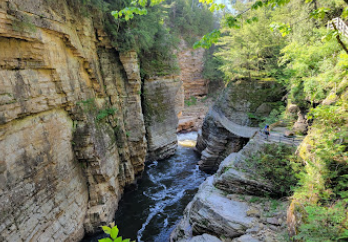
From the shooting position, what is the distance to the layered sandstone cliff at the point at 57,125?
578 centimetres

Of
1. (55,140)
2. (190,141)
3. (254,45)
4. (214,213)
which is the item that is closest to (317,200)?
(214,213)

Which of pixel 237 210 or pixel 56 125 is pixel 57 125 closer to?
pixel 56 125

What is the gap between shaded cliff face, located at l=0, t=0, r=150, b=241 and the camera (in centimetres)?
577

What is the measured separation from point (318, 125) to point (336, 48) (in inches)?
124

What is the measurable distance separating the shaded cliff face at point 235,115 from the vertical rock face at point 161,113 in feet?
11.1

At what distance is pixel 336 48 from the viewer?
725cm

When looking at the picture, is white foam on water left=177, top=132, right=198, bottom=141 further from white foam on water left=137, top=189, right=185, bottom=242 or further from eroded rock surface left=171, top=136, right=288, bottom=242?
eroded rock surface left=171, top=136, right=288, bottom=242

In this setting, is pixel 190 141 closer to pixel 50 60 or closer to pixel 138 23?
pixel 138 23

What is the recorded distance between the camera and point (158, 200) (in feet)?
39.2

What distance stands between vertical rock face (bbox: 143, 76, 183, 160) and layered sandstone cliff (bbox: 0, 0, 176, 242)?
4.37 m

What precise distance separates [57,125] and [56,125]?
5 centimetres

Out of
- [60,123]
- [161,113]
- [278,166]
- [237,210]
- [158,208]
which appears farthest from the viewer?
[161,113]

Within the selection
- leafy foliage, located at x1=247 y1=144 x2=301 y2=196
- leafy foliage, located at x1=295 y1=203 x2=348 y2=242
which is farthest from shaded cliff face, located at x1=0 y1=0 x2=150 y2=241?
leafy foliage, located at x1=295 y1=203 x2=348 y2=242

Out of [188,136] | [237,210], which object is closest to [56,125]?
[237,210]
